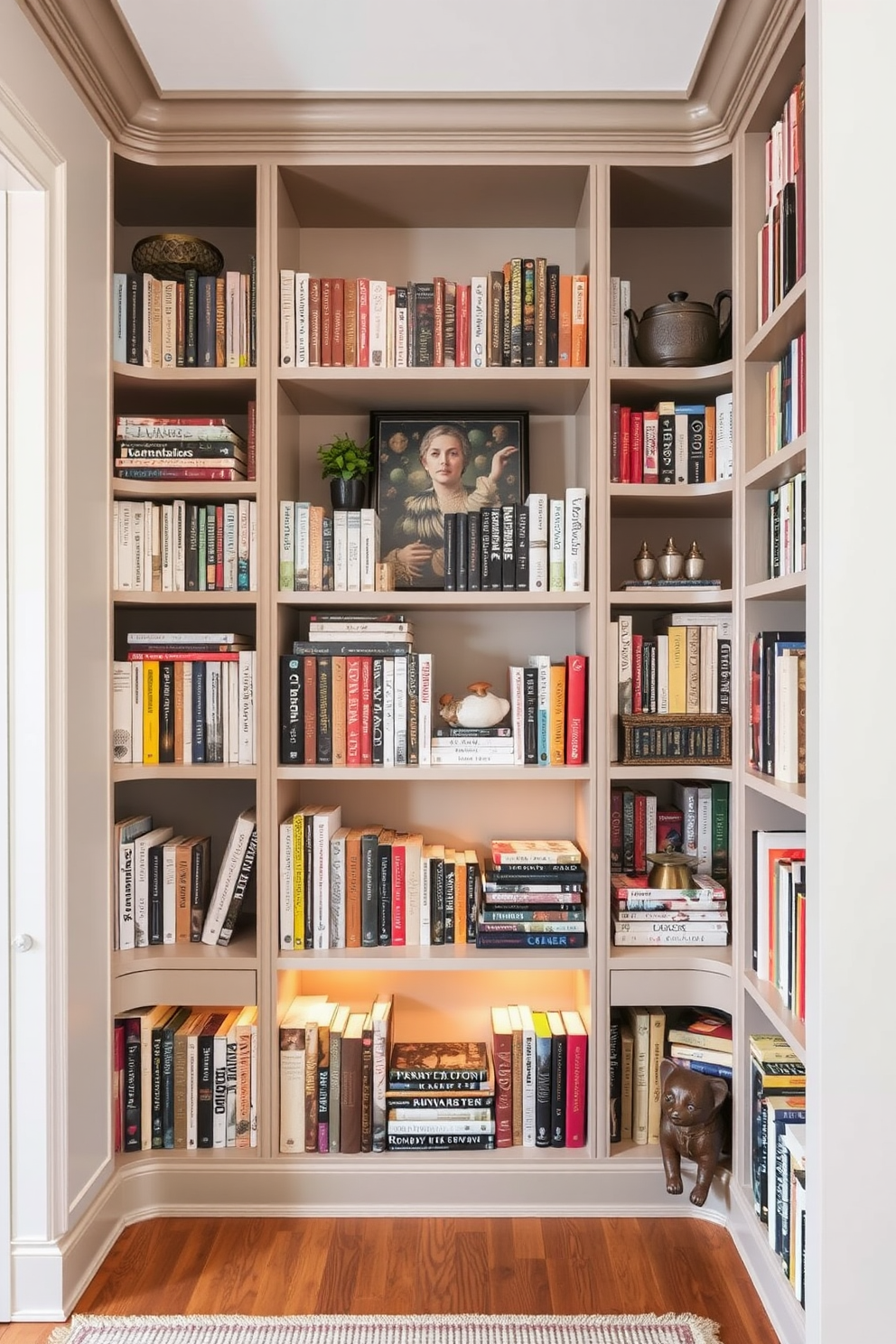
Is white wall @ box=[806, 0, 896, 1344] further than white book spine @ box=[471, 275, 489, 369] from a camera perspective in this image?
No

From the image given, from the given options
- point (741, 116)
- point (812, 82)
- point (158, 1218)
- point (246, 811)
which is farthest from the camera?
point (246, 811)

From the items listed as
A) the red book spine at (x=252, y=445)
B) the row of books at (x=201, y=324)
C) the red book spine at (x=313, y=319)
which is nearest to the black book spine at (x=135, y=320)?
the row of books at (x=201, y=324)

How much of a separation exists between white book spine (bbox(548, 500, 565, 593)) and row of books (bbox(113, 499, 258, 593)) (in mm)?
703

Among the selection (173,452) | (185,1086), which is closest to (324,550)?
(173,452)

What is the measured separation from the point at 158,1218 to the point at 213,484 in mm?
1729

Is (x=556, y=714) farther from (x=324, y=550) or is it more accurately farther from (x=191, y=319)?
(x=191, y=319)

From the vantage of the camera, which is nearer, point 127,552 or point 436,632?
point 127,552

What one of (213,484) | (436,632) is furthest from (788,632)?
(213,484)

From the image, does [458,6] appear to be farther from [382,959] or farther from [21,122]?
[382,959]

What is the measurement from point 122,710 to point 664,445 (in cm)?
145

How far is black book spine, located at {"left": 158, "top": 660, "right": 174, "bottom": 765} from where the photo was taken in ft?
7.16

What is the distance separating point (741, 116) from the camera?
2.00 m

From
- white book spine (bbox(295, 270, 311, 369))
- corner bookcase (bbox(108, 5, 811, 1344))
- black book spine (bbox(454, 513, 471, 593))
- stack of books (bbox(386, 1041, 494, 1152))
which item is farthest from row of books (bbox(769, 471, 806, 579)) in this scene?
stack of books (bbox(386, 1041, 494, 1152))

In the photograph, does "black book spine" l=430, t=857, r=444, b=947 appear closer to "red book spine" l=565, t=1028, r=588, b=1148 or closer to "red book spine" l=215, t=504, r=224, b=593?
"red book spine" l=565, t=1028, r=588, b=1148
